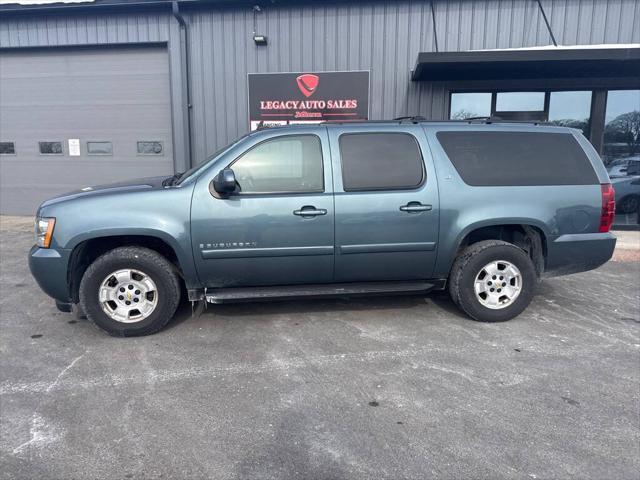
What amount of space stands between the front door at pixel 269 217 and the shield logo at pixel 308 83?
18.0 ft

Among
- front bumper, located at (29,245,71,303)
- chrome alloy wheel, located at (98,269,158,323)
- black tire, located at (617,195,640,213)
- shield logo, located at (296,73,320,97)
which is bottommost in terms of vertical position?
chrome alloy wheel, located at (98,269,158,323)

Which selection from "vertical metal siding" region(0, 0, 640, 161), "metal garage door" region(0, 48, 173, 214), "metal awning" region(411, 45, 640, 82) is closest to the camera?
"metal awning" region(411, 45, 640, 82)

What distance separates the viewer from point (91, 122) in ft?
34.7

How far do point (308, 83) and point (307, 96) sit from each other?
252 millimetres

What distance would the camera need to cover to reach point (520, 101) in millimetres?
9508

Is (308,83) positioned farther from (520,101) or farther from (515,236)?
(515,236)

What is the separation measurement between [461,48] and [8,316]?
8612 mm

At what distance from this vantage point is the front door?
164 inches

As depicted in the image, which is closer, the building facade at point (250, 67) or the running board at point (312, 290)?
the running board at point (312, 290)

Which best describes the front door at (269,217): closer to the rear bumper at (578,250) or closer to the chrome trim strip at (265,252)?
the chrome trim strip at (265,252)

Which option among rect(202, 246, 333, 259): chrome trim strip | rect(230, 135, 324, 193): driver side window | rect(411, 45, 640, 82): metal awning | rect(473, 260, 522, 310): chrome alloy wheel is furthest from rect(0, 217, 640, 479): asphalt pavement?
rect(411, 45, 640, 82): metal awning

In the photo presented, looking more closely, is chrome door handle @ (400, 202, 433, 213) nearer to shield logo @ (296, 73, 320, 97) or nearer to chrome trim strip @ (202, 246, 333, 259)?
chrome trim strip @ (202, 246, 333, 259)

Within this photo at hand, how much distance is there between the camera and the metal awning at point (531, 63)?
7613 millimetres

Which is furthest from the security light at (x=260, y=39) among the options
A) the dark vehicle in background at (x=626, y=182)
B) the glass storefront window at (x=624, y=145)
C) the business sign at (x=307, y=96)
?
the dark vehicle in background at (x=626, y=182)
